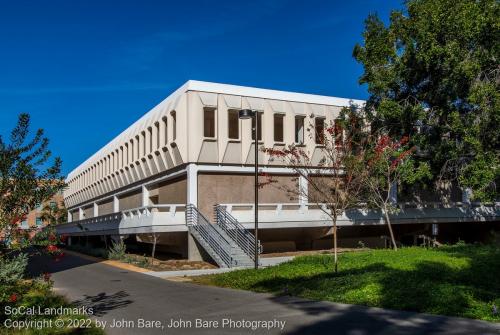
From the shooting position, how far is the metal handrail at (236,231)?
2381cm

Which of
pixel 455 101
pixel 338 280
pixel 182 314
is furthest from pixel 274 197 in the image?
pixel 182 314

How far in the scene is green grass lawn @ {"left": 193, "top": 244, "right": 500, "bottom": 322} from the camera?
10.0 m

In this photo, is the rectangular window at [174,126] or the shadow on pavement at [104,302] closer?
the shadow on pavement at [104,302]

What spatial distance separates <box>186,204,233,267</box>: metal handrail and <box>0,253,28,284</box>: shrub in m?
13.9

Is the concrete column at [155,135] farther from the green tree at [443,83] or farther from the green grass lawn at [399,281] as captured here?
the green grass lawn at [399,281]

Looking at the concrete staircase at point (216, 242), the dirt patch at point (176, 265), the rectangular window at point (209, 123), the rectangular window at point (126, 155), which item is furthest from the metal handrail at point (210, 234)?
the rectangular window at point (126, 155)

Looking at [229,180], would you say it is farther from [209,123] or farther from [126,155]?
[126,155]

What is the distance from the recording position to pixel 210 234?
24500 mm

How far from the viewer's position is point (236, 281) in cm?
1544

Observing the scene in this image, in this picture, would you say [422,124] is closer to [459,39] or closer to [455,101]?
[455,101]

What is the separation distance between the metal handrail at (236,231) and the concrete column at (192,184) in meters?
1.37

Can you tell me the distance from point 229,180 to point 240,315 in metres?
20.6

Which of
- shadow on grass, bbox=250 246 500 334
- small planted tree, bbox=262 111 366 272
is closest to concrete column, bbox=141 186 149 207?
small planted tree, bbox=262 111 366 272

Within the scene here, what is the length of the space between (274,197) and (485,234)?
53.8 feet
